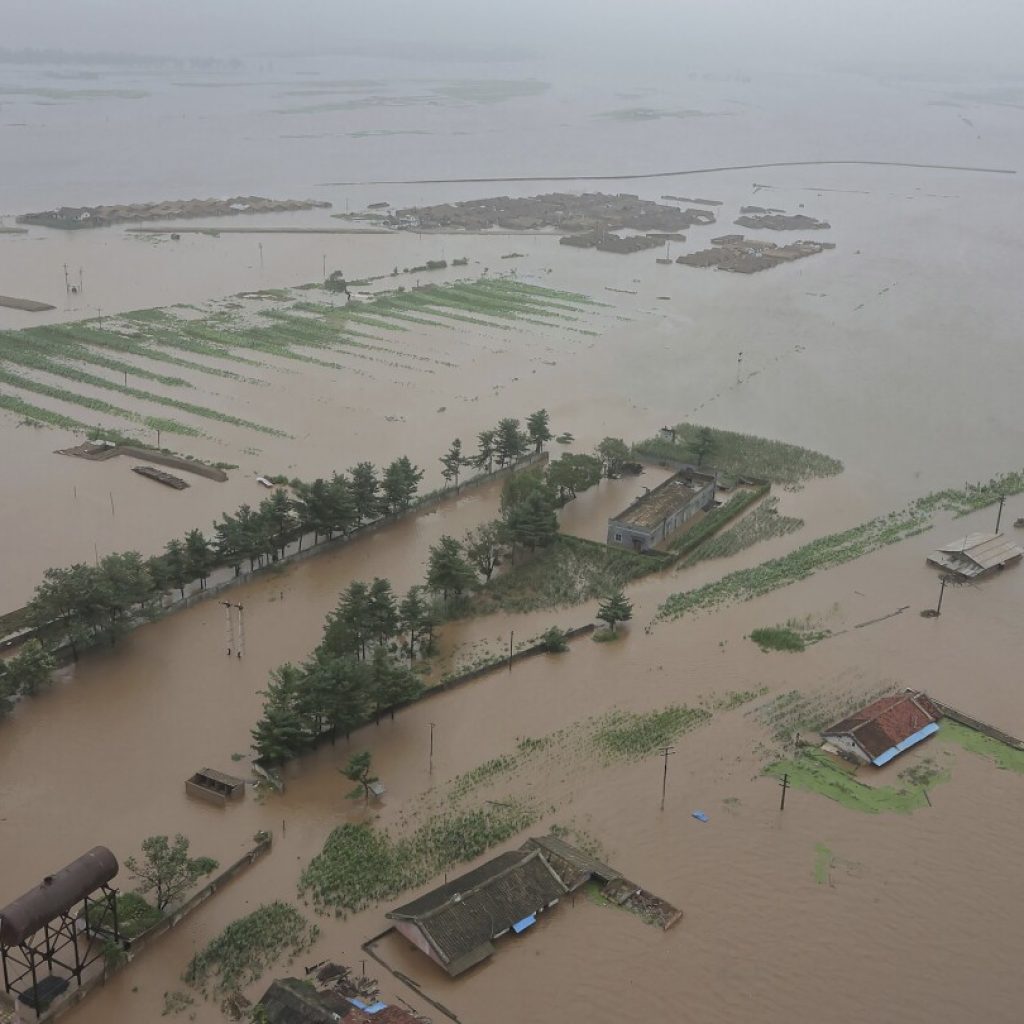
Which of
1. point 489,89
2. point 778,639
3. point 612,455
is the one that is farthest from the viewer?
point 489,89

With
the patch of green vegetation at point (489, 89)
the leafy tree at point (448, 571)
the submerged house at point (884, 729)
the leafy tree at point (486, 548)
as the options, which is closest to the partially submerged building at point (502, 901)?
the submerged house at point (884, 729)

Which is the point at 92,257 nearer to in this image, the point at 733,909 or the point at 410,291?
the point at 410,291

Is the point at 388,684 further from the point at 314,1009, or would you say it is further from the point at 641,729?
the point at 314,1009

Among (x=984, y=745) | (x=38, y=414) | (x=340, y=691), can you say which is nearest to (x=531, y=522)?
(x=340, y=691)

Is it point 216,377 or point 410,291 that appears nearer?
point 216,377

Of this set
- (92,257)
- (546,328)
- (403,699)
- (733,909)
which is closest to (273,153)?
(92,257)

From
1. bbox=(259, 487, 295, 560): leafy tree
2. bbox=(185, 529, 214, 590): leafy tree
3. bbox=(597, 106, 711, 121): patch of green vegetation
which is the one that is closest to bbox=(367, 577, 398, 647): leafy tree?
bbox=(185, 529, 214, 590): leafy tree
